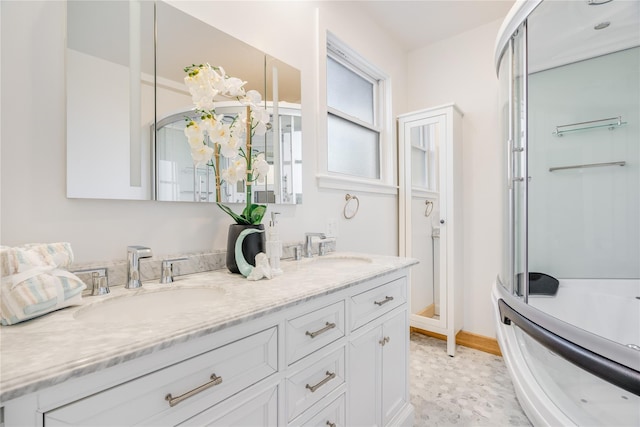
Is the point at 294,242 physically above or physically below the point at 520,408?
above

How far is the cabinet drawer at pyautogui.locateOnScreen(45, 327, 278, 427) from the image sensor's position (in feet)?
1.70

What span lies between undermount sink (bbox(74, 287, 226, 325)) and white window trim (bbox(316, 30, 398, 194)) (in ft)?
3.33

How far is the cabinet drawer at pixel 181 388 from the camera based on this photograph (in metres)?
0.52

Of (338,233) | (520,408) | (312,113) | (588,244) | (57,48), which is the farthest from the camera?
(588,244)

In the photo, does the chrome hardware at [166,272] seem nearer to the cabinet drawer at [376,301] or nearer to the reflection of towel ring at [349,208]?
the cabinet drawer at [376,301]

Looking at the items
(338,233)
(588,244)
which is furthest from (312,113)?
(588,244)

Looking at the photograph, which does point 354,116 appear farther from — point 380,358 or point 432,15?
point 380,358

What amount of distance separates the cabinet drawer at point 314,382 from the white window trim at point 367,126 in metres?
1.04

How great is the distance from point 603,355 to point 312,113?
1631mm

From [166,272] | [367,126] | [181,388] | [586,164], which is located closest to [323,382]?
[181,388]

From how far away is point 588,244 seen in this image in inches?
88.6

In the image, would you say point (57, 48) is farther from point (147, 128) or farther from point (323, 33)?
point (323, 33)

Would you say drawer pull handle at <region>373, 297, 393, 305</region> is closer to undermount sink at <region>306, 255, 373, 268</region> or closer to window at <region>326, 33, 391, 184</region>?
undermount sink at <region>306, 255, 373, 268</region>

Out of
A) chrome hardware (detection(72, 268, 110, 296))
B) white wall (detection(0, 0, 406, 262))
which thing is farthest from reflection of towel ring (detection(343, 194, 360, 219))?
chrome hardware (detection(72, 268, 110, 296))
